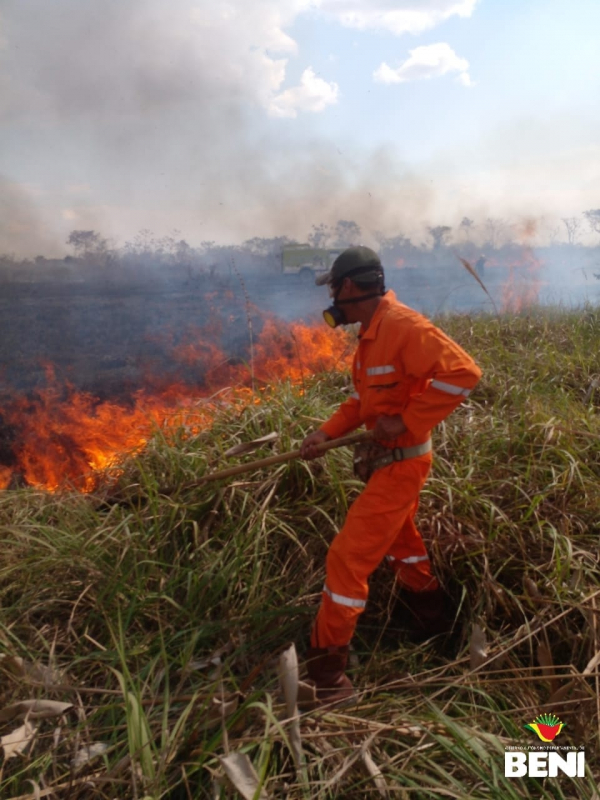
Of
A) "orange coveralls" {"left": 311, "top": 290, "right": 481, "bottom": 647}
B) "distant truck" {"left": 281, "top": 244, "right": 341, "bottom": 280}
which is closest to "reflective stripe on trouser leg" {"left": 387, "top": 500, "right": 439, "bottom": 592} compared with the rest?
"orange coveralls" {"left": 311, "top": 290, "right": 481, "bottom": 647}

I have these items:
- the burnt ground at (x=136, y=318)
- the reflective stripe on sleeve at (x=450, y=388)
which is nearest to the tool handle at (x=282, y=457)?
the reflective stripe on sleeve at (x=450, y=388)

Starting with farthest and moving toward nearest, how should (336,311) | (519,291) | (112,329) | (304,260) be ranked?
(304,260), (112,329), (519,291), (336,311)

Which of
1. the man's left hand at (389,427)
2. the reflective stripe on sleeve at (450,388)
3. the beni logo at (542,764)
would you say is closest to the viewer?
the beni logo at (542,764)

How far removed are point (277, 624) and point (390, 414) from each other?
1.21 meters

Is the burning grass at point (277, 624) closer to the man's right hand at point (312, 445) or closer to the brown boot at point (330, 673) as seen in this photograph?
the brown boot at point (330, 673)

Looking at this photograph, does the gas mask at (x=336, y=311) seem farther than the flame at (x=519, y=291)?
No

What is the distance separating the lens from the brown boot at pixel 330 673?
2.38 m

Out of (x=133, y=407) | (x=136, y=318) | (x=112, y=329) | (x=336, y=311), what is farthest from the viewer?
(x=136, y=318)

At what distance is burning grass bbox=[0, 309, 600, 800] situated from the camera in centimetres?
200

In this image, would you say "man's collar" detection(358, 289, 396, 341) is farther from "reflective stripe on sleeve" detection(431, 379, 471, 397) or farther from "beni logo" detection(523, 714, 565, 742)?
"beni logo" detection(523, 714, 565, 742)

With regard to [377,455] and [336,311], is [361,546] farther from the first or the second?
[336,311]

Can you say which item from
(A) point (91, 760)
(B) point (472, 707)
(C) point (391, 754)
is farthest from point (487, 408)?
(A) point (91, 760)

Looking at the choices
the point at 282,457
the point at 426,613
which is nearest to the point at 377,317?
the point at 282,457

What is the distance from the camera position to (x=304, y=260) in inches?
498
